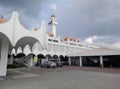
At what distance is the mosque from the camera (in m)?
11.7

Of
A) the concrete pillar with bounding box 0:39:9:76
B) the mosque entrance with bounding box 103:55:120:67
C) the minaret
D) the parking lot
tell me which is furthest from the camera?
the minaret

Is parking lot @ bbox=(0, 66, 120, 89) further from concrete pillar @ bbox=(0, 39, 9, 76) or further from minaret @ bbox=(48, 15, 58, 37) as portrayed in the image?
minaret @ bbox=(48, 15, 58, 37)

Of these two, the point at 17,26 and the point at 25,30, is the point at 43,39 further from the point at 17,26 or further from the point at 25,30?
the point at 17,26

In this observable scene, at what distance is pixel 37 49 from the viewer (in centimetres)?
3544

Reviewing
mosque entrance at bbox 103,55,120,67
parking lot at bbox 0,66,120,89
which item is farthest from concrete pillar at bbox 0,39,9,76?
mosque entrance at bbox 103,55,120,67

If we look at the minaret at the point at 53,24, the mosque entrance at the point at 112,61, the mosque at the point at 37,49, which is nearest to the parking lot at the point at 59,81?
the mosque at the point at 37,49

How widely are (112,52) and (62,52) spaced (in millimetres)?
18311

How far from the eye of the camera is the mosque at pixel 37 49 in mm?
11720

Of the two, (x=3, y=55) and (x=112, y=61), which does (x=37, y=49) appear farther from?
(x=3, y=55)

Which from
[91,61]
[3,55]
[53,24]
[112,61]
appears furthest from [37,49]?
[53,24]

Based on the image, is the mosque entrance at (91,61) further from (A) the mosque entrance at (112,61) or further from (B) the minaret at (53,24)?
(B) the minaret at (53,24)

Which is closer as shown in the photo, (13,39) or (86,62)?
(13,39)

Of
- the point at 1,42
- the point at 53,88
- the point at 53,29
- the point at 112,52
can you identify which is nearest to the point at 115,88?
the point at 53,88

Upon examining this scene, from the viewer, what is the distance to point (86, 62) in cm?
3638
